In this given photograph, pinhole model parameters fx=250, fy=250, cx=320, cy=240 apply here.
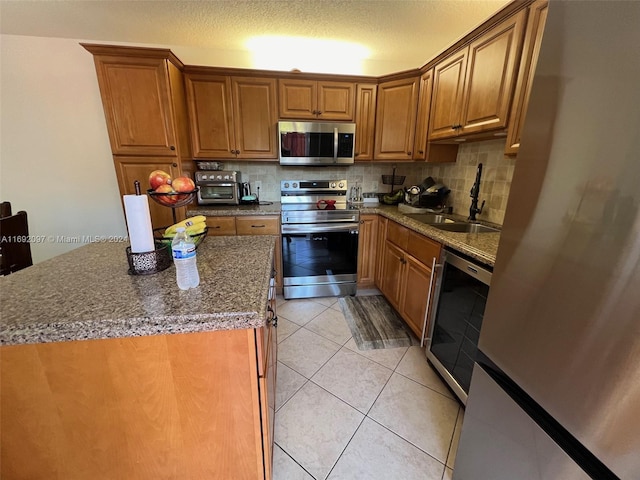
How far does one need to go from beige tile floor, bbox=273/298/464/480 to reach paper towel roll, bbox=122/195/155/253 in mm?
1141

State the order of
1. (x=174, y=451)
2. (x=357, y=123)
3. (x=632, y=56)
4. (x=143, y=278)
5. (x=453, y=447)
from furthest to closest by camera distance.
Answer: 1. (x=357, y=123)
2. (x=453, y=447)
3. (x=143, y=278)
4. (x=174, y=451)
5. (x=632, y=56)

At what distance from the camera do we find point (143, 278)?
36.8 inches

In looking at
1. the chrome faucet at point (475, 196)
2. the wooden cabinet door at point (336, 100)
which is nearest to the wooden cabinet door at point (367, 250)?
the chrome faucet at point (475, 196)

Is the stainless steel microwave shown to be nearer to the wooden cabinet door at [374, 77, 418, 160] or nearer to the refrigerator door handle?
the wooden cabinet door at [374, 77, 418, 160]

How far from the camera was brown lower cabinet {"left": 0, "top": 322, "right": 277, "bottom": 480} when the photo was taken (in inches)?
28.1

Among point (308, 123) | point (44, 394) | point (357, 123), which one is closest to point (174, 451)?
point (44, 394)

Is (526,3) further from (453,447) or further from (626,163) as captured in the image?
(453,447)

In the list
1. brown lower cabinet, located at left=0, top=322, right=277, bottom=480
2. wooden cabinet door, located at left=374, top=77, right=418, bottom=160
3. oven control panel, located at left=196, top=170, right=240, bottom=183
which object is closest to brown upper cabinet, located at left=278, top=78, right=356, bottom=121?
wooden cabinet door, located at left=374, top=77, right=418, bottom=160

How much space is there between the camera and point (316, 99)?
2.52m

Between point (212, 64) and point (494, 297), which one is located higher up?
point (212, 64)

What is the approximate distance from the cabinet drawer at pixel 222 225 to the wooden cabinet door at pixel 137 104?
0.67 m

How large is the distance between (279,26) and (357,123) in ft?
3.51

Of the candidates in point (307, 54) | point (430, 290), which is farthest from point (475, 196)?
point (307, 54)

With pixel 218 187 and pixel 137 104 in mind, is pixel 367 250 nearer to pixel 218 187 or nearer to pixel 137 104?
pixel 218 187
